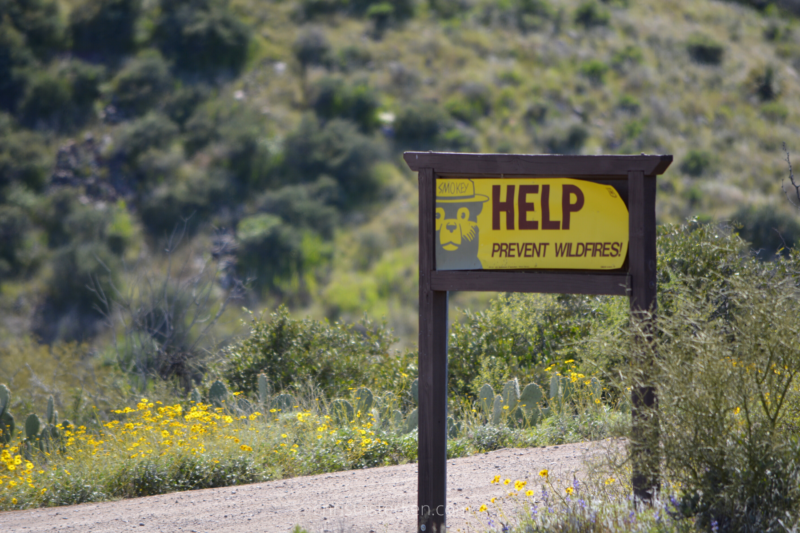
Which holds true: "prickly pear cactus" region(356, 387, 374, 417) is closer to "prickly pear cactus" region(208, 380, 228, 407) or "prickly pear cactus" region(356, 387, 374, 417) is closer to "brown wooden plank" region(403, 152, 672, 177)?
"prickly pear cactus" region(208, 380, 228, 407)

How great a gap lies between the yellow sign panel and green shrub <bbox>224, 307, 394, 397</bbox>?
241 inches

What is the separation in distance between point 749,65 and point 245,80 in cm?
2791

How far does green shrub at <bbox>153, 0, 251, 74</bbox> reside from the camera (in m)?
36.3

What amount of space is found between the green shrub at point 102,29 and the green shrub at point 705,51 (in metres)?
31.5

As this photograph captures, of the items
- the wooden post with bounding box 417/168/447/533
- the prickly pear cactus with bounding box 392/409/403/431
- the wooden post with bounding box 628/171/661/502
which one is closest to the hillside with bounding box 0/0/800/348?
the prickly pear cactus with bounding box 392/409/403/431

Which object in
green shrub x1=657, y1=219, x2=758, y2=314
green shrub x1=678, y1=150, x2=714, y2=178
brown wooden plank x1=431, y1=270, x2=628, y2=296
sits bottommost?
green shrub x1=657, y1=219, x2=758, y2=314

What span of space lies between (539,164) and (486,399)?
4.36 m

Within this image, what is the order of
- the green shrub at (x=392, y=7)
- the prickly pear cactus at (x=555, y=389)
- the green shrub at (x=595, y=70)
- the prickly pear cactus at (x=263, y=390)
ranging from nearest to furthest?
the prickly pear cactus at (x=555, y=389)
the prickly pear cactus at (x=263, y=390)
the green shrub at (x=595, y=70)
the green shrub at (x=392, y=7)

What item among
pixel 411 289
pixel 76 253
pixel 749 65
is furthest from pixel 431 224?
pixel 749 65

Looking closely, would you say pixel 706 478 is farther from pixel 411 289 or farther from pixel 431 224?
pixel 411 289

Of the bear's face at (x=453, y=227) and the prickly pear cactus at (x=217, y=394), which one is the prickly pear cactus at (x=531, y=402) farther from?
the prickly pear cactus at (x=217, y=394)

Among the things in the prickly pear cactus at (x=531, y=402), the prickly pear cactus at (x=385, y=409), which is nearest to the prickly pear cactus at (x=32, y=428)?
the prickly pear cactus at (x=385, y=409)

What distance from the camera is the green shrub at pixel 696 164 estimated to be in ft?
98.6

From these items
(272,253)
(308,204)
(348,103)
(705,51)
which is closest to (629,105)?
(705,51)
